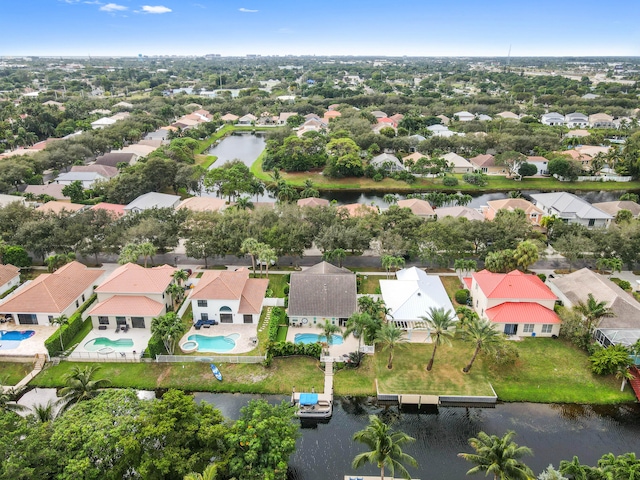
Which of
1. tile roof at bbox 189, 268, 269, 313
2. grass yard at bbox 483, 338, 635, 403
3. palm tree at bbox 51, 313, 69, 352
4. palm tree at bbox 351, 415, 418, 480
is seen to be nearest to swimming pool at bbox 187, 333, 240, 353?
tile roof at bbox 189, 268, 269, 313

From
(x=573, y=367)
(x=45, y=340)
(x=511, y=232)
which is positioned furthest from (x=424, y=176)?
(x=45, y=340)

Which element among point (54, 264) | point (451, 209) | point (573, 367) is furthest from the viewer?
point (451, 209)

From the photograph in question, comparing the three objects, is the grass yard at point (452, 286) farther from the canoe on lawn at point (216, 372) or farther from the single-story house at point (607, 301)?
the canoe on lawn at point (216, 372)

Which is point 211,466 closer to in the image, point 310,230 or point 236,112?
point 310,230

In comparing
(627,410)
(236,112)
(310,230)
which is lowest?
(627,410)

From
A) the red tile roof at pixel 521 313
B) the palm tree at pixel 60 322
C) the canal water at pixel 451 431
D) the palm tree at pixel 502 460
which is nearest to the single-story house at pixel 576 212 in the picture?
the red tile roof at pixel 521 313

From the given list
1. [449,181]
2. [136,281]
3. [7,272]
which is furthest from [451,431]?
[449,181]

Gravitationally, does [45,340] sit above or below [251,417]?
below
